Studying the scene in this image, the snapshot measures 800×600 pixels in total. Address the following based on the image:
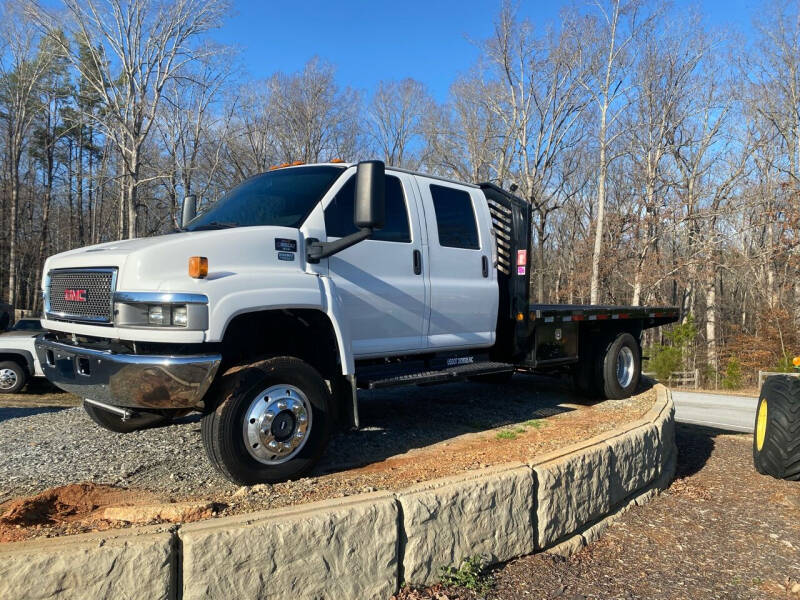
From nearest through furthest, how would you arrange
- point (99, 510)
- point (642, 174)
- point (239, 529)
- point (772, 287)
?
point (239, 529)
point (99, 510)
point (772, 287)
point (642, 174)

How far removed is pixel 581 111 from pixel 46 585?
1290 inches

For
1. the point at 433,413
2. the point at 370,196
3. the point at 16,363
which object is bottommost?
the point at 16,363

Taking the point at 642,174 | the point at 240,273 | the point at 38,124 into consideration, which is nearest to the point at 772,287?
the point at 642,174

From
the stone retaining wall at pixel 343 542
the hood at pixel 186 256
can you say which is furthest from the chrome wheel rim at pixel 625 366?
the hood at pixel 186 256

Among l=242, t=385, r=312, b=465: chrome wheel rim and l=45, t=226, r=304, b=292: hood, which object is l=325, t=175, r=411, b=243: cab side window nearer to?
l=45, t=226, r=304, b=292: hood

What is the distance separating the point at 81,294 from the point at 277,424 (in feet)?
5.17

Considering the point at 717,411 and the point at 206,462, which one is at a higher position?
the point at 206,462

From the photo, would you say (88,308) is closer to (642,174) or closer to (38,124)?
(642,174)

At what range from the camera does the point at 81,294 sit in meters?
3.90

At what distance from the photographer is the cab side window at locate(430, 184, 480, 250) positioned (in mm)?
5418

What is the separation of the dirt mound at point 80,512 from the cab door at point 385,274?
5.95ft

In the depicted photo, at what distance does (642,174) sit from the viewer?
32.8m

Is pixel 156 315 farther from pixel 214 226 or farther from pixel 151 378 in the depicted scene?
pixel 214 226

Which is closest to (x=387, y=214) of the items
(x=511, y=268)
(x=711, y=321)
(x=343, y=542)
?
(x=511, y=268)
